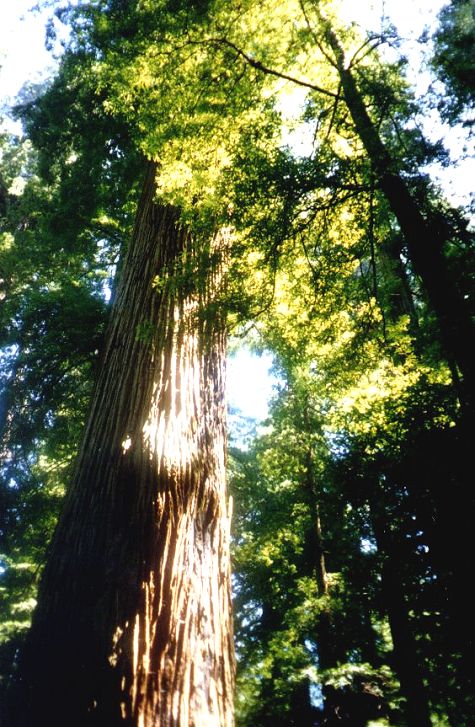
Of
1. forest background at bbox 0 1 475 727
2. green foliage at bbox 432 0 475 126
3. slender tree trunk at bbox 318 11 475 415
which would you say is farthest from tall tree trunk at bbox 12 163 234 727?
green foliage at bbox 432 0 475 126

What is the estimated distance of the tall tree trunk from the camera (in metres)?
1.64

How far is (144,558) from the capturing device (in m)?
1.94

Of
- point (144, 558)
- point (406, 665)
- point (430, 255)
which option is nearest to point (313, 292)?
point (430, 255)

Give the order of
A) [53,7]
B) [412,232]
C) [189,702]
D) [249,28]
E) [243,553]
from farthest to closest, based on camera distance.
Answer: [243,553]
[53,7]
[249,28]
[412,232]
[189,702]

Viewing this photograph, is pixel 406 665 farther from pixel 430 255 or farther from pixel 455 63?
pixel 455 63

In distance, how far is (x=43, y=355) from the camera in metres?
6.59

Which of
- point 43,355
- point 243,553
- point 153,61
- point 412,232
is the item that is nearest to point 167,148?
point 153,61

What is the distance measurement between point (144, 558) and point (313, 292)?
9.97 ft

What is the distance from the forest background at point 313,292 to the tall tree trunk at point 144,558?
0.51 meters

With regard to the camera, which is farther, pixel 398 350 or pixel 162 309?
pixel 398 350

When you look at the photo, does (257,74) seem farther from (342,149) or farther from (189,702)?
(189,702)

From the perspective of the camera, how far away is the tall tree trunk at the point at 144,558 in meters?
1.64

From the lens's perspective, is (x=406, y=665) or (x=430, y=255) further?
(x=406, y=665)

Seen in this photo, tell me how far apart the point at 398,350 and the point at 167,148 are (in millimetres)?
3132
